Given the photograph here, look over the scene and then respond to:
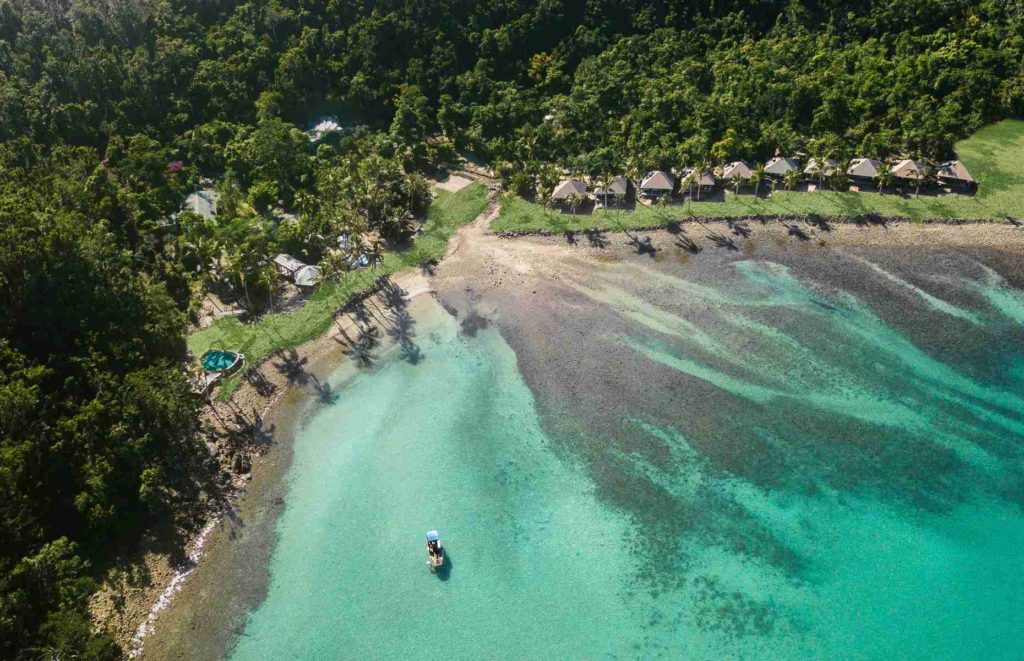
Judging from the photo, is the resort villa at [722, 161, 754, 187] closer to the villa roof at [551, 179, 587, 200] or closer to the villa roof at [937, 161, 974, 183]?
the villa roof at [551, 179, 587, 200]

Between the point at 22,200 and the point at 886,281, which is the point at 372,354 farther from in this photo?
the point at 886,281

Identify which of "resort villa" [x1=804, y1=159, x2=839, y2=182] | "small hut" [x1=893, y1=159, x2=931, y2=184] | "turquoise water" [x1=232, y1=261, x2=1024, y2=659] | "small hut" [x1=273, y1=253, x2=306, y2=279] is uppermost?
"small hut" [x1=273, y1=253, x2=306, y2=279]

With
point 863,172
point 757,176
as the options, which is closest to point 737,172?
point 757,176

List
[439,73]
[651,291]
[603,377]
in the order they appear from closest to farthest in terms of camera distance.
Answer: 1. [603,377]
2. [651,291]
3. [439,73]

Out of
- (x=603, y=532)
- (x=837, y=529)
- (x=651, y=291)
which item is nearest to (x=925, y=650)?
(x=837, y=529)

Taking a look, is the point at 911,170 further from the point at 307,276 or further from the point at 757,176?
the point at 307,276

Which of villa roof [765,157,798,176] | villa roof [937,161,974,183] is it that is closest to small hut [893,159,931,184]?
villa roof [937,161,974,183]
